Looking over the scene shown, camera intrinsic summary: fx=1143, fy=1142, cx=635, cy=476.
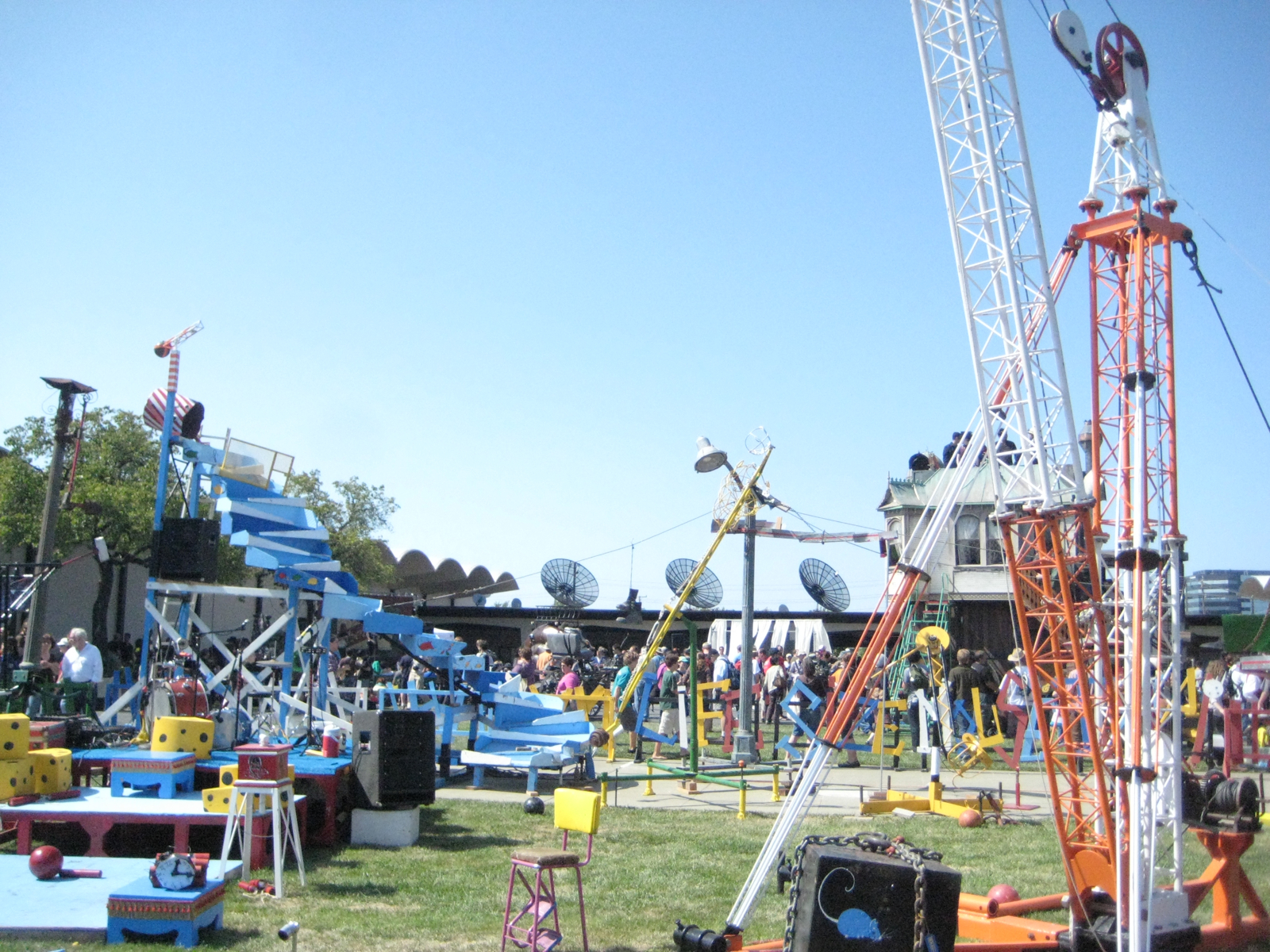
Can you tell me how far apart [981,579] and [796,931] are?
1313 inches

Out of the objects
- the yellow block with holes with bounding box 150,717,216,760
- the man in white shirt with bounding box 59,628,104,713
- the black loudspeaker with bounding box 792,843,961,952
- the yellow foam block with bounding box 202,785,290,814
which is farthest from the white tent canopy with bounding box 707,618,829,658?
the black loudspeaker with bounding box 792,843,961,952

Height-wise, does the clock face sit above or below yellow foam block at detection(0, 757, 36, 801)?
below

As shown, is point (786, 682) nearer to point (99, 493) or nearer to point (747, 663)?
point (747, 663)

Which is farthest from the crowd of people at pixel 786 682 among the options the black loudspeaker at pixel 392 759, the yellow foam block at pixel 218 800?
the yellow foam block at pixel 218 800

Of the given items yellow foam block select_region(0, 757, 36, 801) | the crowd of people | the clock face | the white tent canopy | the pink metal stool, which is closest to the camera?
the pink metal stool

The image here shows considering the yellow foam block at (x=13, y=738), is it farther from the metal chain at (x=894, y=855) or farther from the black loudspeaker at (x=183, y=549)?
the metal chain at (x=894, y=855)

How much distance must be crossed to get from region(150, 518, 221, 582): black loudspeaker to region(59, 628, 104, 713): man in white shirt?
2297 millimetres

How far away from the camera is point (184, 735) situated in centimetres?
1078

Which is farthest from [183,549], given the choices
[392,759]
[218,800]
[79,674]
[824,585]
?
[824,585]

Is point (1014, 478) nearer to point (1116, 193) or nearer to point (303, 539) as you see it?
point (1116, 193)

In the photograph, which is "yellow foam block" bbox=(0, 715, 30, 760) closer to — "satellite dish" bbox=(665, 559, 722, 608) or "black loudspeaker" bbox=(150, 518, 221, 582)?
"black loudspeaker" bbox=(150, 518, 221, 582)

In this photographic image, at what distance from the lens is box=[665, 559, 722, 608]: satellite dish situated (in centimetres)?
3381

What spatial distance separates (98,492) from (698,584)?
16.4 metres

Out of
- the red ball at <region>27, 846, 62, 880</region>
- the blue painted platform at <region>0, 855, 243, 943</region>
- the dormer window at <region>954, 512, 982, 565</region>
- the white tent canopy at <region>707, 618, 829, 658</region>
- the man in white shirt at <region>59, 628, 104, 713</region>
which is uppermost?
the dormer window at <region>954, 512, 982, 565</region>
